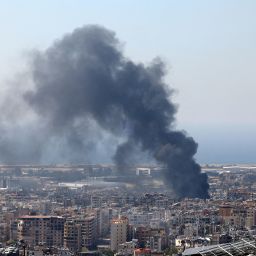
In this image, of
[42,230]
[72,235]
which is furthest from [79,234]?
[42,230]

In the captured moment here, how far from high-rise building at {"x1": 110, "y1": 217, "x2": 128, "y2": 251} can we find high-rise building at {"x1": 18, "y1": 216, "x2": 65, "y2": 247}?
5.81 feet

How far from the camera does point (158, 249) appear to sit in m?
31.4

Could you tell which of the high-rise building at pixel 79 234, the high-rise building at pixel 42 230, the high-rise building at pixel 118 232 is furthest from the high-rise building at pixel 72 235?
the high-rise building at pixel 118 232

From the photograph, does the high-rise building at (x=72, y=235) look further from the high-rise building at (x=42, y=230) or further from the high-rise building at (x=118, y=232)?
the high-rise building at (x=118, y=232)

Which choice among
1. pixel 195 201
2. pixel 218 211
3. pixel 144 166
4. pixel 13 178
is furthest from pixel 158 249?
pixel 13 178

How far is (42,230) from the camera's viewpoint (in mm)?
34844

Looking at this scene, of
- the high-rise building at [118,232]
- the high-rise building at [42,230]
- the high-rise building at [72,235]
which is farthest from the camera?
the high-rise building at [42,230]

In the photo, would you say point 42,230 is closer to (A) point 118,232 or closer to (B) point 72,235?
(B) point 72,235

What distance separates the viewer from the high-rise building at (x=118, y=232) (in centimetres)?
3347

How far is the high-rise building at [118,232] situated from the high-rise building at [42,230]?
1769mm

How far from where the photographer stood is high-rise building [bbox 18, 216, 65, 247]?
34.5 m

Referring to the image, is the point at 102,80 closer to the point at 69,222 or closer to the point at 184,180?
the point at 184,180

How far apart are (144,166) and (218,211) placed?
10830 mm

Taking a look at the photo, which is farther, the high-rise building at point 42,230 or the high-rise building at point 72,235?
the high-rise building at point 42,230
